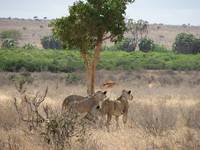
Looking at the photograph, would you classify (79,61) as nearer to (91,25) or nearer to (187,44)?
(187,44)

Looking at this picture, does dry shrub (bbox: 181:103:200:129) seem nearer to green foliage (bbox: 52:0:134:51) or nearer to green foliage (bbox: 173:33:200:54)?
green foliage (bbox: 52:0:134:51)

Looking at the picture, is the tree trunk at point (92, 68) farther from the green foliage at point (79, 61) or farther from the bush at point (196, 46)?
the bush at point (196, 46)

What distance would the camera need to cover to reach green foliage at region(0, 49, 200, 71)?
52.1 meters

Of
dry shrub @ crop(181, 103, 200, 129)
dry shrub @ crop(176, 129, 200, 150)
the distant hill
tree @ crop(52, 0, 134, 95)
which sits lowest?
the distant hill

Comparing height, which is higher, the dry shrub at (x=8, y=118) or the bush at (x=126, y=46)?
the dry shrub at (x=8, y=118)

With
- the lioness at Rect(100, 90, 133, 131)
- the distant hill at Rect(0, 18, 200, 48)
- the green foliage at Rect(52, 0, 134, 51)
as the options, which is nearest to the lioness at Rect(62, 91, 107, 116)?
the lioness at Rect(100, 90, 133, 131)

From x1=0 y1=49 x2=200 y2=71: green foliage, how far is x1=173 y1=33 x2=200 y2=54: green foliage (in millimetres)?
14253

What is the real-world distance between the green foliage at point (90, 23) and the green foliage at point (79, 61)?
28.5 m

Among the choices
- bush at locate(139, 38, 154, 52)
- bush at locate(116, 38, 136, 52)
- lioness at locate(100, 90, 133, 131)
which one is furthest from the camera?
bush at locate(116, 38, 136, 52)

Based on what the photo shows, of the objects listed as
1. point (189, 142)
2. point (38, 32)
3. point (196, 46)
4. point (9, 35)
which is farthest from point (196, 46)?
point (189, 142)

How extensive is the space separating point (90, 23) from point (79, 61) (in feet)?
110

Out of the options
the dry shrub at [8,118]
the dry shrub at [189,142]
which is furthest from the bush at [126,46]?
the dry shrub at [189,142]

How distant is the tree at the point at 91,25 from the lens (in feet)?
71.8

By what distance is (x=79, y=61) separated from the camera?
55281mm
